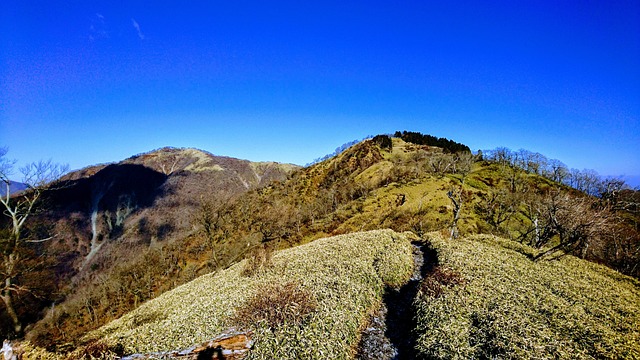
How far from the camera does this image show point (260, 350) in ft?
51.1

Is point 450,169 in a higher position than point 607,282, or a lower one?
higher

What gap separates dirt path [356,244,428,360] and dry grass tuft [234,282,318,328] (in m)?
3.94

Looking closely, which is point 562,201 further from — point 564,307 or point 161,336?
point 161,336

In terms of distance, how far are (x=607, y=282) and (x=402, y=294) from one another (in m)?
18.3

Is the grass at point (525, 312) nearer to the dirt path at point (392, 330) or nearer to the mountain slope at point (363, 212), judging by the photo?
the dirt path at point (392, 330)

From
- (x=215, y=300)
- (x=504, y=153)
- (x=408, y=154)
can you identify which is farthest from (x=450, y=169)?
(x=215, y=300)

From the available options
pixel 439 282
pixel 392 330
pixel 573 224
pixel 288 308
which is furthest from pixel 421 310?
pixel 573 224

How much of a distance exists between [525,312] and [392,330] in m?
7.91

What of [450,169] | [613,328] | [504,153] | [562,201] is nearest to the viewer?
[613,328]

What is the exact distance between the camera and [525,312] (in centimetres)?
1777

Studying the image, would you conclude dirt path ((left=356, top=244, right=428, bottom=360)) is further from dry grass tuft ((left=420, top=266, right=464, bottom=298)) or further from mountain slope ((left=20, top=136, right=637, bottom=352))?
mountain slope ((left=20, top=136, right=637, bottom=352))

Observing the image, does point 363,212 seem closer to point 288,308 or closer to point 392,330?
point 392,330

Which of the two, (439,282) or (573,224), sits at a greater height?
(573,224)

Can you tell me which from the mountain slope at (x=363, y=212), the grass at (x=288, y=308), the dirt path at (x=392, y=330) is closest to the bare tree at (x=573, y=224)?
the mountain slope at (x=363, y=212)
